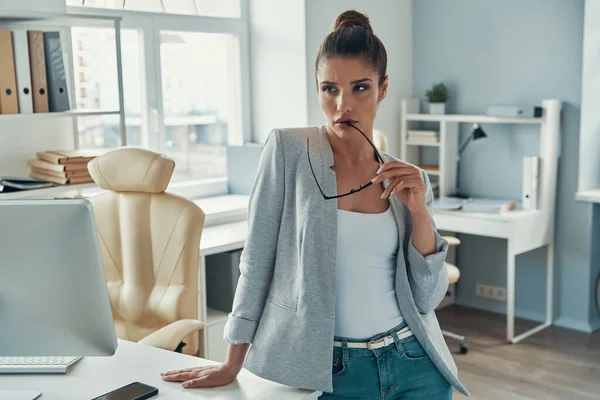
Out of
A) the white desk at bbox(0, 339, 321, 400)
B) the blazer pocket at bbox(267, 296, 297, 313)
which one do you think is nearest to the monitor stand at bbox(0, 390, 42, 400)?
the white desk at bbox(0, 339, 321, 400)

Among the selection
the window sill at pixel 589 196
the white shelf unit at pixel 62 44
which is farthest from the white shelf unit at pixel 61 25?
the window sill at pixel 589 196

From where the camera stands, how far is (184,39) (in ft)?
14.0

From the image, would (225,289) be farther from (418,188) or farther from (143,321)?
(418,188)

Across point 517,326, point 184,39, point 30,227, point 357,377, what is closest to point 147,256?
point 30,227

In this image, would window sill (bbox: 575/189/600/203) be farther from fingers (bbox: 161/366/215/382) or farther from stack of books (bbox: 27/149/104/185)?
fingers (bbox: 161/366/215/382)

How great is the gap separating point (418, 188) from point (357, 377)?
419 mm

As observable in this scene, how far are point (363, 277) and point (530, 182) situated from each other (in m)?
2.92

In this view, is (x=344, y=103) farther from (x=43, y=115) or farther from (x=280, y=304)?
→ (x=43, y=115)

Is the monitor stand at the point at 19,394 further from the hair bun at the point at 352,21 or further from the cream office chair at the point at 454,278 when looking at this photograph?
the cream office chair at the point at 454,278

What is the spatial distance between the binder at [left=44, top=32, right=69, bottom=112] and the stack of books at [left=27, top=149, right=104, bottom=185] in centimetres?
20

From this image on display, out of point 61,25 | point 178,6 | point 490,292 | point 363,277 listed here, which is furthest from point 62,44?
point 490,292

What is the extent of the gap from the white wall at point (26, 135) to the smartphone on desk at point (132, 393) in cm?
188

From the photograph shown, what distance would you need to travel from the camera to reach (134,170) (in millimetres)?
2650

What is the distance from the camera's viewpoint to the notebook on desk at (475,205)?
171 inches
